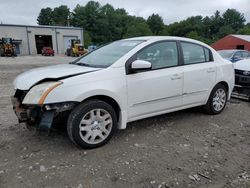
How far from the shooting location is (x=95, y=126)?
324 centimetres

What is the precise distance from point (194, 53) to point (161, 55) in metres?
0.84

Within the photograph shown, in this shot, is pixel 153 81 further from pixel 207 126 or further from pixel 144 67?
pixel 207 126

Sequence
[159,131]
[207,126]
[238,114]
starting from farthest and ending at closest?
[238,114], [207,126], [159,131]

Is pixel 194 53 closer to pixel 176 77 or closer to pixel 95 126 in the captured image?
pixel 176 77

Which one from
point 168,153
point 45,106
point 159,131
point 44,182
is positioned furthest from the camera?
point 159,131

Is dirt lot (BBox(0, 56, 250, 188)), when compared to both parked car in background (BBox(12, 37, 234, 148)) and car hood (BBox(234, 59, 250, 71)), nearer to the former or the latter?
parked car in background (BBox(12, 37, 234, 148))

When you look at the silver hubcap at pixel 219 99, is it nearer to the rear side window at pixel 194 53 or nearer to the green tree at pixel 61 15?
the rear side window at pixel 194 53

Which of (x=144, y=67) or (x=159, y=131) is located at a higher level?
(x=144, y=67)

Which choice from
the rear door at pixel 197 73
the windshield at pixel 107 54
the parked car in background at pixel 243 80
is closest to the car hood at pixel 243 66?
the parked car in background at pixel 243 80

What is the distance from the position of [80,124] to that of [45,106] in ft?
1.66

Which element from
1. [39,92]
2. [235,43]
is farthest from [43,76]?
[235,43]

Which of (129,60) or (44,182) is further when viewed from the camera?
(129,60)

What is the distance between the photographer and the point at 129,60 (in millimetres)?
3496

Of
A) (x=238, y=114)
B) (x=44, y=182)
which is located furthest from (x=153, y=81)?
(x=238, y=114)
